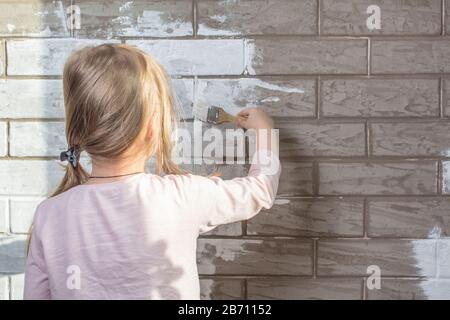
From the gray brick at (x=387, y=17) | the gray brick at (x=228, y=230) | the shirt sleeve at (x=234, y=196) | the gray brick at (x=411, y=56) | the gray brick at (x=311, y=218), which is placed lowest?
the gray brick at (x=228, y=230)

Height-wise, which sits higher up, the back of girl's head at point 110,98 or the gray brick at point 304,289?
the back of girl's head at point 110,98

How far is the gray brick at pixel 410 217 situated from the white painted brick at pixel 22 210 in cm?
135

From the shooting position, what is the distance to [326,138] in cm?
239

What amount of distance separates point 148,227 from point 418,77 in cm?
127

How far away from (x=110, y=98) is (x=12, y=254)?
3.48 ft

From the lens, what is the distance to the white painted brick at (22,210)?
2.46 m

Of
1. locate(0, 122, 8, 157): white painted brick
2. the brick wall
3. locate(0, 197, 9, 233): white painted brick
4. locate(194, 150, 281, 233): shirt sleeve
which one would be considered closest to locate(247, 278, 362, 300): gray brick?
the brick wall

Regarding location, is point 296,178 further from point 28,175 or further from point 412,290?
point 28,175

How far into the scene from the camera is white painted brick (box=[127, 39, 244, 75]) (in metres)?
2.38

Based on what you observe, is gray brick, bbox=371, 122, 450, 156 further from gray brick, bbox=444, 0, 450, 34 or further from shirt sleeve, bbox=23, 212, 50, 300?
shirt sleeve, bbox=23, 212, 50, 300

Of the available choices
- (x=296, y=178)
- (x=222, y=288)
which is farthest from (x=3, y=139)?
(x=296, y=178)

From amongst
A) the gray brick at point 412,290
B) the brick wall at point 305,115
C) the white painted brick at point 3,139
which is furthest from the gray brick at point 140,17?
the gray brick at point 412,290

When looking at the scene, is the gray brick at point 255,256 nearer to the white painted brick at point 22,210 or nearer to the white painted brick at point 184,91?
the white painted brick at point 184,91
